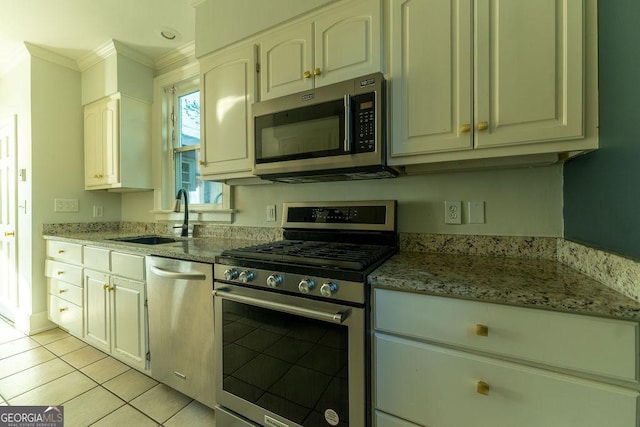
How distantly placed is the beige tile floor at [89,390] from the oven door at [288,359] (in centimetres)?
47

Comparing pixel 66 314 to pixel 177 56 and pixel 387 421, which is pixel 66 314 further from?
pixel 387 421

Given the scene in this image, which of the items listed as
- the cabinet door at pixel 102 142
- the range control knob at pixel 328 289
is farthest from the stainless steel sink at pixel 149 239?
the range control knob at pixel 328 289

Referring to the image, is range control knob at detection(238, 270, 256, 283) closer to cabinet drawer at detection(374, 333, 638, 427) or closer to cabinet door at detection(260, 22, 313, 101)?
cabinet drawer at detection(374, 333, 638, 427)

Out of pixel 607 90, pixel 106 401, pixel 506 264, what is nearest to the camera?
pixel 607 90

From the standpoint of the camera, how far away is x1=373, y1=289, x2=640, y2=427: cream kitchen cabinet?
28.6 inches

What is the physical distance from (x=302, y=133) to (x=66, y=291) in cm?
254

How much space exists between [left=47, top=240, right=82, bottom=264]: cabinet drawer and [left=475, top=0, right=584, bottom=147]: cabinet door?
2924mm

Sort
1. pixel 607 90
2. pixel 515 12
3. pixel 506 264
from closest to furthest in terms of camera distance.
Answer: pixel 607 90 → pixel 515 12 → pixel 506 264

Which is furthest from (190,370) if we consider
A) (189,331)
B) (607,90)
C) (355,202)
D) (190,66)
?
(190,66)

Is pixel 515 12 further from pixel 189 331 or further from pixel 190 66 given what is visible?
pixel 190 66

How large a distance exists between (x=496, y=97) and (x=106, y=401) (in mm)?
2630

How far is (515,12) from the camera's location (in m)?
1.05

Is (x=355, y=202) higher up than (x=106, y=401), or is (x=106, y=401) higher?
(x=355, y=202)

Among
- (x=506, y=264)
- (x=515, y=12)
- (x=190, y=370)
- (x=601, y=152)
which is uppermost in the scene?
(x=515, y=12)
